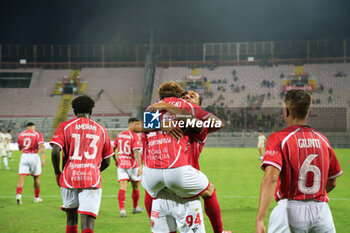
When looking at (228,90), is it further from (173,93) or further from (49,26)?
(173,93)

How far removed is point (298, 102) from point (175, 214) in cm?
174

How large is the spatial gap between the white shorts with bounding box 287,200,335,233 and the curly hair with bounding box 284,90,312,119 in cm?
74

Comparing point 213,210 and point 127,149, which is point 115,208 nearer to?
point 127,149

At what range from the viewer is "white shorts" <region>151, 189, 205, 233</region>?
409cm

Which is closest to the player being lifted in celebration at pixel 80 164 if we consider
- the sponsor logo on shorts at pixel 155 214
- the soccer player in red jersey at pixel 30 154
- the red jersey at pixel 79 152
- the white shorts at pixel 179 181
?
the red jersey at pixel 79 152

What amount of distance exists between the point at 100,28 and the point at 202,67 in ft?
64.2

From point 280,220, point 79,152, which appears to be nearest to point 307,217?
point 280,220

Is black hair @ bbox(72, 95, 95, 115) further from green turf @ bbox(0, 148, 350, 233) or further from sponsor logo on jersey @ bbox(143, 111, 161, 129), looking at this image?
green turf @ bbox(0, 148, 350, 233)

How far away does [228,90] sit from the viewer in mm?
48594

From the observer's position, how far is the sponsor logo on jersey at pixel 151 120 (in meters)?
4.15

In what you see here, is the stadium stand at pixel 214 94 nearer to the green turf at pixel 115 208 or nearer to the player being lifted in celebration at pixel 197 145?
the green turf at pixel 115 208

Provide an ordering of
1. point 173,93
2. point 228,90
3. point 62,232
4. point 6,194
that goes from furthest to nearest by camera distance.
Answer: point 228,90 < point 6,194 < point 62,232 < point 173,93

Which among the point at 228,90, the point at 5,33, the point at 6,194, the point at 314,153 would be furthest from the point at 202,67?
the point at 314,153

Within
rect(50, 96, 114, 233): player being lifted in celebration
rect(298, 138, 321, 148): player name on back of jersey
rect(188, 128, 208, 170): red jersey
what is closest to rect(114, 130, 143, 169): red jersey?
rect(50, 96, 114, 233): player being lifted in celebration
